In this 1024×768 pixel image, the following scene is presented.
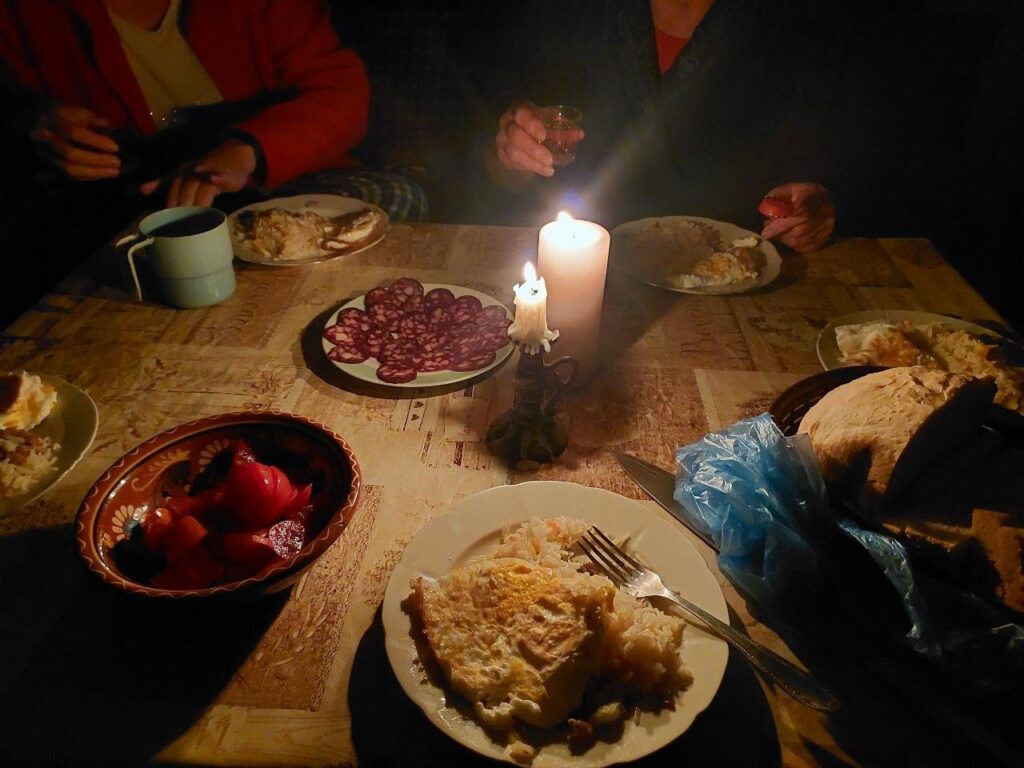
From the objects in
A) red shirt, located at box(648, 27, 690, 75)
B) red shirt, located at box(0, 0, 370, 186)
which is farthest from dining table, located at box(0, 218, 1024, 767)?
red shirt, located at box(648, 27, 690, 75)

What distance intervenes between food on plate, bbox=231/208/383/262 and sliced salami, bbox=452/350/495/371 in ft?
1.96

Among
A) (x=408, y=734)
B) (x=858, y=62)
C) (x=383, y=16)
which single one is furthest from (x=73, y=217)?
(x=858, y=62)

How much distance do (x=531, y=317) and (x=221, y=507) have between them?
0.48 metres

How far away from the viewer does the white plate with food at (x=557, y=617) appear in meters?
0.63

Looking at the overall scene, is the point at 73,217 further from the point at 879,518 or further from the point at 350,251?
the point at 879,518

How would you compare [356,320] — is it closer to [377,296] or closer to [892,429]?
[377,296]

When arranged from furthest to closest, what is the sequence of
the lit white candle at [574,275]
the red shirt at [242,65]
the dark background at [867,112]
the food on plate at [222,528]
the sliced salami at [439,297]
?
the dark background at [867,112], the red shirt at [242,65], the sliced salami at [439,297], the lit white candle at [574,275], the food on plate at [222,528]

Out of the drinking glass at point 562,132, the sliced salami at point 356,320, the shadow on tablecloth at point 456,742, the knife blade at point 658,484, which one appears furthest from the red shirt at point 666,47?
the shadow on tablecloth at point 456,742

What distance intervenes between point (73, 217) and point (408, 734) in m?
2.53

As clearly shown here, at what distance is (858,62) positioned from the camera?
2.65 metres

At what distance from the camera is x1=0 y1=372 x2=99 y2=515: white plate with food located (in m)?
0.94

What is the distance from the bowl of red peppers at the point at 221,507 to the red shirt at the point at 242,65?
1.79 m

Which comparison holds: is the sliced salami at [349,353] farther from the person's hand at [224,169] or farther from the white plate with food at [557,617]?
the person's hand at [224,169]

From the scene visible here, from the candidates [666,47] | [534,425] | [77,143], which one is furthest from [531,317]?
[77,143]
